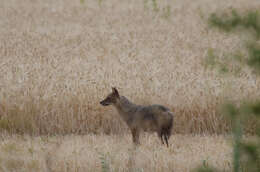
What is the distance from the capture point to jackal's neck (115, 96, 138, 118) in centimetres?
777

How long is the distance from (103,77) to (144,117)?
2471 millimetres

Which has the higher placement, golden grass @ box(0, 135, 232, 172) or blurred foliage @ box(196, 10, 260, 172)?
blurred foliage @ box(196, 10, 260, 172)

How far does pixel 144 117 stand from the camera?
744cm

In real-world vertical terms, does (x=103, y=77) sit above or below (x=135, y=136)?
above

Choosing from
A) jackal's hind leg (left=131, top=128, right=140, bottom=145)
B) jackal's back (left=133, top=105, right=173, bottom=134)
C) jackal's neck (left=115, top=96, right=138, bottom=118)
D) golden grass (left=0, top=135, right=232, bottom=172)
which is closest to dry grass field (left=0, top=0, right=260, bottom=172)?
golden grass (left=0, top=135, right=232, bottom=172)

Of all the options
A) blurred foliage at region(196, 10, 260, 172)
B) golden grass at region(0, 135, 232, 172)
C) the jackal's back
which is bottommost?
golden grass at region(0, 135, 232, 172)

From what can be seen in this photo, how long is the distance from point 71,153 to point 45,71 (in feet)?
11.3

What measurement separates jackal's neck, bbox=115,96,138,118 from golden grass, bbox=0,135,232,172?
38 cm

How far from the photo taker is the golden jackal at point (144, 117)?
7.21 m

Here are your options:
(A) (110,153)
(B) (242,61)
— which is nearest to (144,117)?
(A) (110,153)

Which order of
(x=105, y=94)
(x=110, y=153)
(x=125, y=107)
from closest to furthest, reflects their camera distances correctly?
1. (x=110, y=153)
2. (x=125, y=107)
3. (x=105, y=94)

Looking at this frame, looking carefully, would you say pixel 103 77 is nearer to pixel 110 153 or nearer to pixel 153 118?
pixel 153 118

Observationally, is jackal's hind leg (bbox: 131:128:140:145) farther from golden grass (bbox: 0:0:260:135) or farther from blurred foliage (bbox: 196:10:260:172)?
blurred foliage (bbox: 196:10:260:172)

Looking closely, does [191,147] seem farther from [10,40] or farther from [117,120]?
[10,40]
